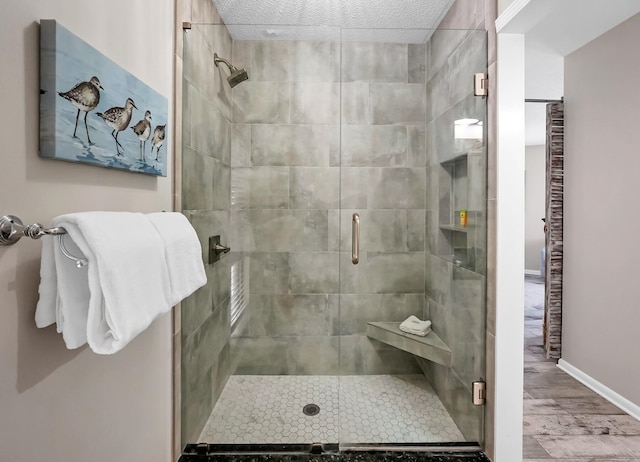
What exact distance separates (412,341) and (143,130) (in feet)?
5.50

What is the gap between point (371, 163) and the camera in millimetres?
1846

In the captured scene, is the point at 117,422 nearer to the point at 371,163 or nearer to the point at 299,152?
→ the point at 299,152

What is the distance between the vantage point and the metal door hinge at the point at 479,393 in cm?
170

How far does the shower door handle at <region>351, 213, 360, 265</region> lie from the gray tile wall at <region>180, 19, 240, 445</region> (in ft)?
2.12

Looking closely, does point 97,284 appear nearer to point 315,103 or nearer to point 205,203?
point 205,203

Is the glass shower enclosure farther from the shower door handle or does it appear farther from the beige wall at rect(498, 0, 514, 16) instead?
the beige wall at rect(498, 0, 514, 16)

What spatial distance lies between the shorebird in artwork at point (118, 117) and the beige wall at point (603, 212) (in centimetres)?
295

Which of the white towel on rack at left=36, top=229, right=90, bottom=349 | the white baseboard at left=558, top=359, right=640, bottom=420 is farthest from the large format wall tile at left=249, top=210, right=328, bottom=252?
the white baseboard at left=558, top=359, right=640, bottom=420

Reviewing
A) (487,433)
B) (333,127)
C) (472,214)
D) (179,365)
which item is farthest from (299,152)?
(487,433)

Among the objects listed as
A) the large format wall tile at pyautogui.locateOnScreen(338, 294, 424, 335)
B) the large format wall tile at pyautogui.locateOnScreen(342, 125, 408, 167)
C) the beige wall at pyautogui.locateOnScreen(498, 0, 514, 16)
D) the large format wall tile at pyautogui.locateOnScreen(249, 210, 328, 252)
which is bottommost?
the large format wall tile at pyautogui.locateOnScreen(338, 294, 424, 335)

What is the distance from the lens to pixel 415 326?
189 cm

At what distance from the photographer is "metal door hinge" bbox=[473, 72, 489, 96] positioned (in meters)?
1.67

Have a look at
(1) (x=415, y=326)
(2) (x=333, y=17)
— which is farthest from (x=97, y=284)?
(2) (x=333, y=17)

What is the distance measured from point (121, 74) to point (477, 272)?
1.75 metres
